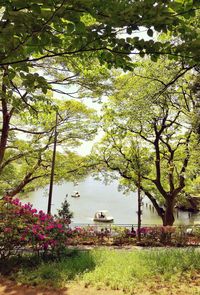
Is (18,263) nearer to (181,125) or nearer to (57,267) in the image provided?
(57,267)

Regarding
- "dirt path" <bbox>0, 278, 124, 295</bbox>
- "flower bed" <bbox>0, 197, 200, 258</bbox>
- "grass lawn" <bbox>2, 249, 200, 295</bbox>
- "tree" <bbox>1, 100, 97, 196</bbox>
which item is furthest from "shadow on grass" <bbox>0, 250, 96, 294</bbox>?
"tree" <bbox>1, 100, 97, 196</bbox>

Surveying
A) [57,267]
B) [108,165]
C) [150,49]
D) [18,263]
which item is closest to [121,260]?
[57,267]

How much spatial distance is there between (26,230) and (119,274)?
138 inches

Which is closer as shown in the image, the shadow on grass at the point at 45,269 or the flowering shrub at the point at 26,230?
the shadow on grass at the point at 45,269

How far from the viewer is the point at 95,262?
8047 millimetres

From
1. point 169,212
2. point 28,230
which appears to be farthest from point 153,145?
point 28,230

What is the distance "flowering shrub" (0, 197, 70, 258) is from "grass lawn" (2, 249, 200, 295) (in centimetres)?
61

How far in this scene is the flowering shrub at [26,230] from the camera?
882 centimetres

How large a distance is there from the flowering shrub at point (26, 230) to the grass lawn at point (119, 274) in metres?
0.61

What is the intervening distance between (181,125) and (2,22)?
17.4 metres

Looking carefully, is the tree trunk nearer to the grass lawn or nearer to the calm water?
the calm water

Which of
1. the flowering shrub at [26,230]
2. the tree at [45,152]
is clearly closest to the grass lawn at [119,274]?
the flowering shrub at [26,230]

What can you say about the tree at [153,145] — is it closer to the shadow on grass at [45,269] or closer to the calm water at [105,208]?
the calm water at [105,208]

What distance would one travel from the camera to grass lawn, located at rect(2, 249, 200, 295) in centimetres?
597
